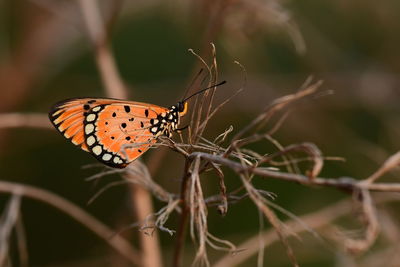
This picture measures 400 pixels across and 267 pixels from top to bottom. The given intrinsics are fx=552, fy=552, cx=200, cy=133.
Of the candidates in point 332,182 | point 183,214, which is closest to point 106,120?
point 183,214

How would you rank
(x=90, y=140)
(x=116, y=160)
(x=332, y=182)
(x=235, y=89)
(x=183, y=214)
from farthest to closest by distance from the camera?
(x=235, y=89) < (x=90, y=140) < (x=116, y=160) < (x=183, y=214) < (x=332, y=182)

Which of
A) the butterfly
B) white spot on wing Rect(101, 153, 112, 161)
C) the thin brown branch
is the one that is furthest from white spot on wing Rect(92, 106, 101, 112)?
the thin brown branch

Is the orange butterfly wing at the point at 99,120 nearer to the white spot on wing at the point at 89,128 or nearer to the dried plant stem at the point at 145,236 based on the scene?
the white spot on wing at the point at 89,128

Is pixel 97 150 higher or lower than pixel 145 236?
higher

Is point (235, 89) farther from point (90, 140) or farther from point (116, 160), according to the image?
point (116, 160)

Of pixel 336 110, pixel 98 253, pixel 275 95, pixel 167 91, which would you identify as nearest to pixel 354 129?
pixel 336 110

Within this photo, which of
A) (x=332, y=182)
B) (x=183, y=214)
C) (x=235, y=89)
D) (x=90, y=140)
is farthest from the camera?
(x=235, y=89)

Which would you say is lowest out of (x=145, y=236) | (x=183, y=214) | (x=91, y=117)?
(x=145, y=236)
